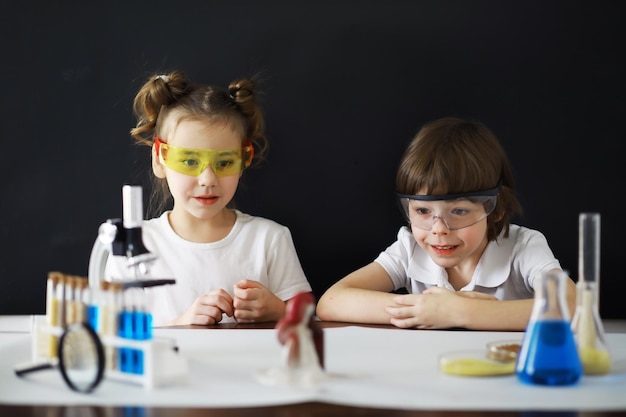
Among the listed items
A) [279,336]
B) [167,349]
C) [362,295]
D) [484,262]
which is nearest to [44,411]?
[167,349]

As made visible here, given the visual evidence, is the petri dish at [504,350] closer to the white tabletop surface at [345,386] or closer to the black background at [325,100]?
the white tabletop surface at [345,386]

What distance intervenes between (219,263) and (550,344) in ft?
4.19

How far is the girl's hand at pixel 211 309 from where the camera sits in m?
1.95

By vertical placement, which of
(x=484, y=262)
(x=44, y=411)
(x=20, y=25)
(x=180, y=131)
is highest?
(x=20, y=25)

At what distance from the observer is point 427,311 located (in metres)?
1.85

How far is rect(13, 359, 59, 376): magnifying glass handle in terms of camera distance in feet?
4.50

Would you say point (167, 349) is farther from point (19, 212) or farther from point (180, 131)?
point (19, 212)

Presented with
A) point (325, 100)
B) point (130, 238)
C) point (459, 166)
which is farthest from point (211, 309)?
point (325, 100)

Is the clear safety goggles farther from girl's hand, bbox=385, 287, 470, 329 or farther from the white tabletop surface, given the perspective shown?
the white tabletop surface

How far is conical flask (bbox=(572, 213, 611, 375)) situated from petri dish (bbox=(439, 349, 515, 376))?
0.12 meters

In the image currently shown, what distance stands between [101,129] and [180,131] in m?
0.40

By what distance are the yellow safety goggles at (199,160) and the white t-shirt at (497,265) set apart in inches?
19.2

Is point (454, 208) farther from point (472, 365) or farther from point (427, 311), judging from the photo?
point (472, 365)

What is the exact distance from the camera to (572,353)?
1.27 m
